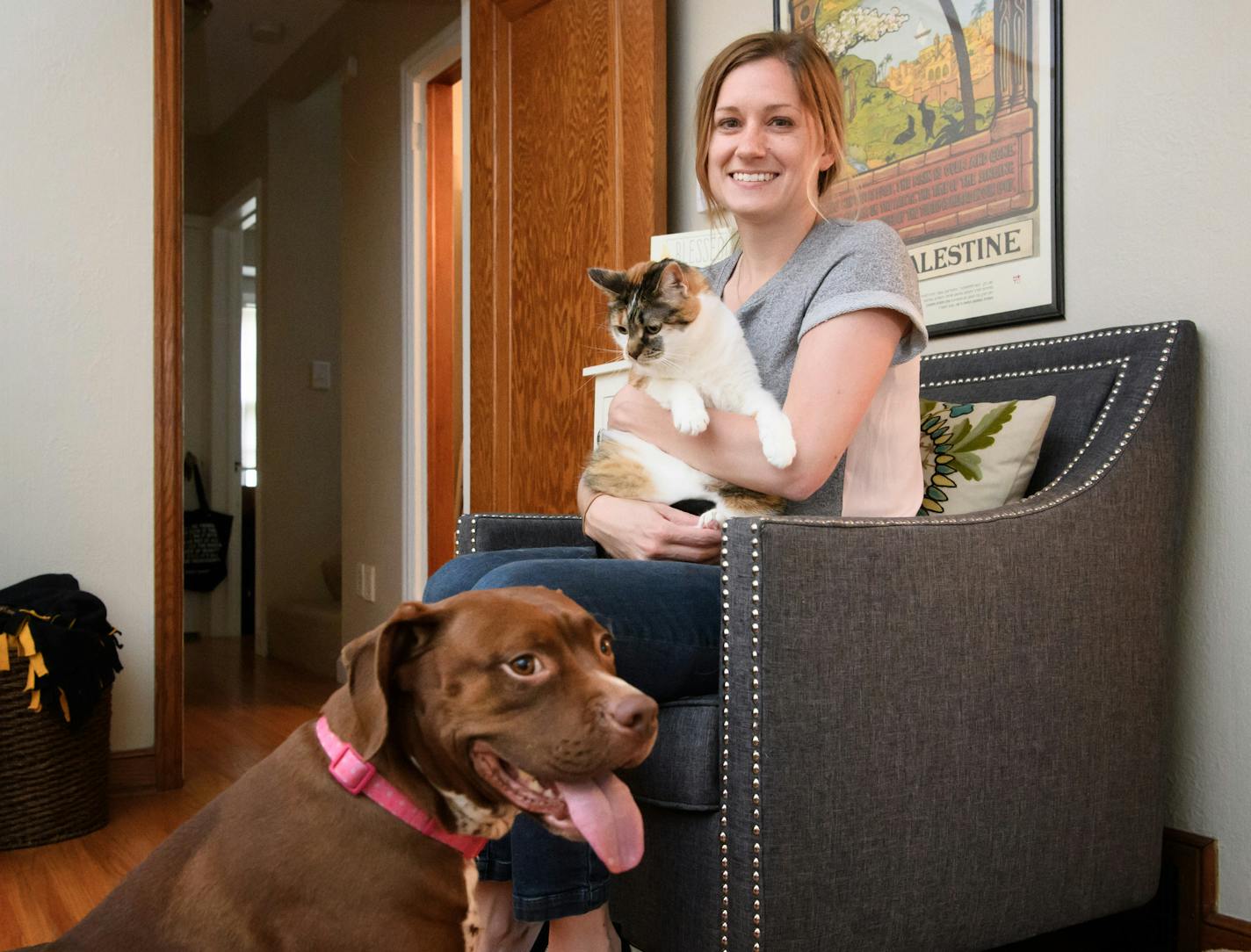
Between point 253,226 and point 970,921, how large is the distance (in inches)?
229

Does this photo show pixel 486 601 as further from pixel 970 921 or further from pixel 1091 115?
pixel 1091 115

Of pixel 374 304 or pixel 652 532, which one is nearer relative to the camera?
pixel 652 532

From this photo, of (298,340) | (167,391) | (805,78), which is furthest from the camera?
(298,340)

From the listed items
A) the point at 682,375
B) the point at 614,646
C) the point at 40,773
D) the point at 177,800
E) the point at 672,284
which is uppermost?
the point at 672,284

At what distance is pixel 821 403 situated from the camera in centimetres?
146

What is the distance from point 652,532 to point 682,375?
0.85 ft

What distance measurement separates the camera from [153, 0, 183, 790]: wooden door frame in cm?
304

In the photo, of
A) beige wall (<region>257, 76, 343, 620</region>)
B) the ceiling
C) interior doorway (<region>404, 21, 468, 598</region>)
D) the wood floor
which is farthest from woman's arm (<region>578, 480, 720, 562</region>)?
beige wall (<region>257, 76, 343, 620</region>)

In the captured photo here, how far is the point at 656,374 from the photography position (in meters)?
1.74

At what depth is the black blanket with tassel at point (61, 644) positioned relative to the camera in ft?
8.23

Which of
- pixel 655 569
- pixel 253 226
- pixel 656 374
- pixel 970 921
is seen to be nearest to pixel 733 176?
pixel 656 374

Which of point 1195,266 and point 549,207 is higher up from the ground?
point 549,207

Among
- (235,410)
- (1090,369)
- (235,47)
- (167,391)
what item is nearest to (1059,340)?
(1090,369)

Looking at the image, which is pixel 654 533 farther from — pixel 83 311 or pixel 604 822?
pixel 83 311
